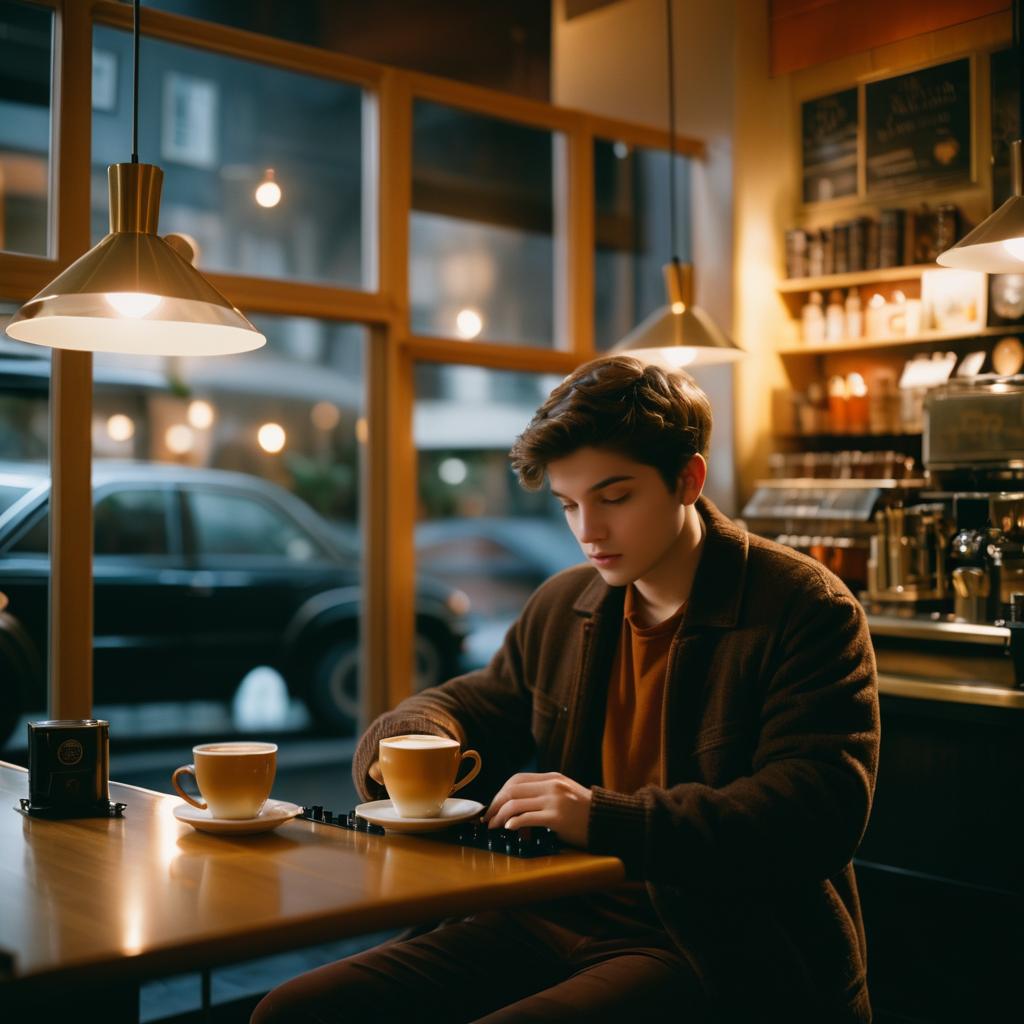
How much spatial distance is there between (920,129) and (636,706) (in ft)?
9.59

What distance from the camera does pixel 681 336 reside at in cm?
337

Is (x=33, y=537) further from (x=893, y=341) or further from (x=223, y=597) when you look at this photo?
(x=223, y=597)

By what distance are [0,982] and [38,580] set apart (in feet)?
7.36

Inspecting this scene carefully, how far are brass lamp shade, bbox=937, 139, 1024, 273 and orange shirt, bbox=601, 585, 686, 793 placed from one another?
1.23m

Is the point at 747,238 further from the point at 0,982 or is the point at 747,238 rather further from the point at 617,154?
the point at 0,982

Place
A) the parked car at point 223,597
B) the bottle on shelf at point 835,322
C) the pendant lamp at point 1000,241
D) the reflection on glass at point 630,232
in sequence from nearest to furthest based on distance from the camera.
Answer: the pendant lamp at point 1000,241 → the bottle on shelf at point 835,322 → the reflection on glass at point 630,232 → the parked car at point 223,597

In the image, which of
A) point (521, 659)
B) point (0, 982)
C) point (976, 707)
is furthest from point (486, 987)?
point (976, 707)

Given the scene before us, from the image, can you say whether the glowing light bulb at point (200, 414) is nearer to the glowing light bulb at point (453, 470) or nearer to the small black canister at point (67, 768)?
the glowing light bulb at point (453, 470)

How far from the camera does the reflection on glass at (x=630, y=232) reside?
177 inches

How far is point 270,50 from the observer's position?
11.4ft

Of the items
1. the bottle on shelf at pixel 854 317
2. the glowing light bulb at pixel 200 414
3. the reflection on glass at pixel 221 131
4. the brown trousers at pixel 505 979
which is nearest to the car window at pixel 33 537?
the reflection on glass at pixel 221 131

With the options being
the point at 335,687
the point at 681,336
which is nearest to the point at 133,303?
the point at 681,336

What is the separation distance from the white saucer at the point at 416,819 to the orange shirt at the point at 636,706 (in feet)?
1.12

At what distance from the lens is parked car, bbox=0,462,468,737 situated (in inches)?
246
